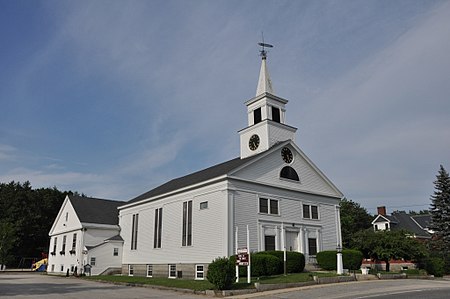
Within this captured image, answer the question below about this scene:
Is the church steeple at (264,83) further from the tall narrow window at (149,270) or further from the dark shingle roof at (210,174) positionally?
the tall narrow window at (149,270)

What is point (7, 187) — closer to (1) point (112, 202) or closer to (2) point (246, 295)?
(1) point (112, 202)

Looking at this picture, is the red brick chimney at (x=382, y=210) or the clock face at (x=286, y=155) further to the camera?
the red brick chimney at (x=382, y=210)

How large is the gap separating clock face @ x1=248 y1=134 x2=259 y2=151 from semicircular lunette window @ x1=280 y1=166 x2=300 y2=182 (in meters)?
3.08

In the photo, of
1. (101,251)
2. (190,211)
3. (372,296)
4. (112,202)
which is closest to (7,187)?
(112,202)

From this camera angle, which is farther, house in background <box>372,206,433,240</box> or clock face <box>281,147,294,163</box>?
house in background <box>372,206,433,240</box>

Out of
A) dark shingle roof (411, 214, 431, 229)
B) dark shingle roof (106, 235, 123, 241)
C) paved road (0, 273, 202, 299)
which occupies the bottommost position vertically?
paved road (0, 273, 202, 299)

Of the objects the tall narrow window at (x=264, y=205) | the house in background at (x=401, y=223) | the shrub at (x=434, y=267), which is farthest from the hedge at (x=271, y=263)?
the house in background at (x=401, y=223)

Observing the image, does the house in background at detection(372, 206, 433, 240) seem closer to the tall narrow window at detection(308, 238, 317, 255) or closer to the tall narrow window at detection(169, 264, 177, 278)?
the tall narrow window at detection(308, 238, 317, 255)

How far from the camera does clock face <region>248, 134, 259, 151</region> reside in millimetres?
31766

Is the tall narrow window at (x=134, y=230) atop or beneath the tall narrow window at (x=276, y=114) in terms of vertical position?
beneath

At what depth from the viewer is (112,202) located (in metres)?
46.7

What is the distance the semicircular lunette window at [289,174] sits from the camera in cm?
3012

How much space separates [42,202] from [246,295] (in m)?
57.1

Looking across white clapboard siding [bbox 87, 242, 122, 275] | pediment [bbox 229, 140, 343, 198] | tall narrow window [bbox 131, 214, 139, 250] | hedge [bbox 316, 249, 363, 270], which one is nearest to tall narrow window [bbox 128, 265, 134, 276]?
tall narrow window [bbox 131, 214, 139, 250]
